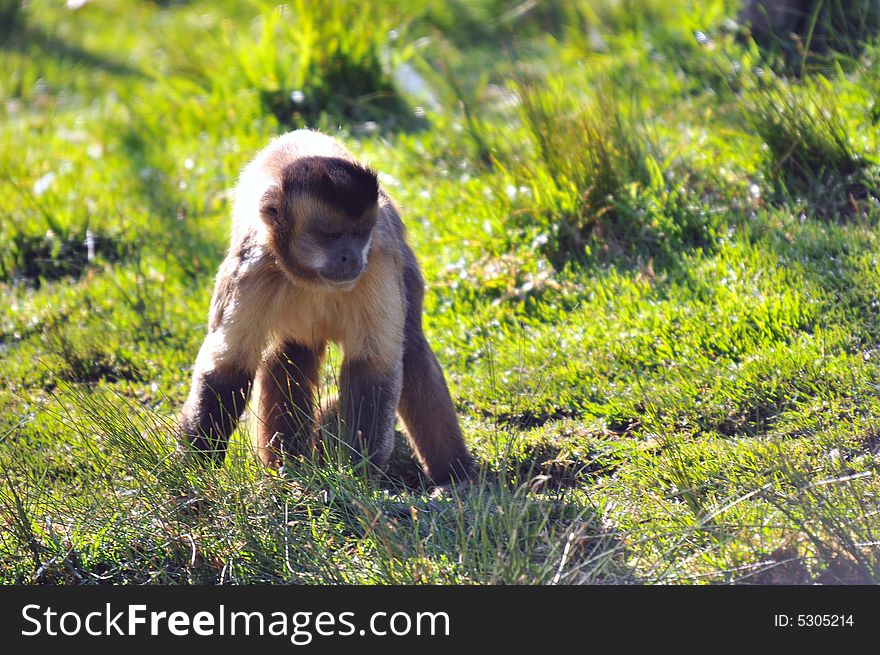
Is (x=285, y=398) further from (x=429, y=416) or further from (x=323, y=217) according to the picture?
(x=323, y=217)

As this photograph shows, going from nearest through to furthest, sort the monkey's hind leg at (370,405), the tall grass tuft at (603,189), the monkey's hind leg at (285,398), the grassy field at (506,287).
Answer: the grassy field at (506,287)
the monkey's hind leg at (370,405)
the monkey's hind leg at (285,398)
the tall grass tuft at (603,189)

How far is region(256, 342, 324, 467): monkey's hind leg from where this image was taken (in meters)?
4.78

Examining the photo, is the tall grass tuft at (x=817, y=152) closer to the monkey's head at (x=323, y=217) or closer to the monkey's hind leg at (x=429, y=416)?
the monkey's hind leg at (x=429, y=416)

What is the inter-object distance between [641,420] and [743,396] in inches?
18.5

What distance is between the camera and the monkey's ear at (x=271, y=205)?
4465 millimetres

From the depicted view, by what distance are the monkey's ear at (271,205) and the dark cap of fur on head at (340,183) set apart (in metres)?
0.10

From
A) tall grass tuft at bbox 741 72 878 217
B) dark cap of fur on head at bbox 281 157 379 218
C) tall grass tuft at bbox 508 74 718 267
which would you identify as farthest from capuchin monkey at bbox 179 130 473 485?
tall grass tuft at bbox 741 72 878 217

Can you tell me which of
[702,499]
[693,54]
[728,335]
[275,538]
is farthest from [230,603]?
[693,54]

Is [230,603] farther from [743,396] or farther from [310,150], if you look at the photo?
[743,396]

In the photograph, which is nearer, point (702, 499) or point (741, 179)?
point (702, 499)

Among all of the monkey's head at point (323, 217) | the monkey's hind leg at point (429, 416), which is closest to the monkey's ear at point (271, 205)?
the monkey's head at point (323, 217)

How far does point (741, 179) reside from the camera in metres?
6.36

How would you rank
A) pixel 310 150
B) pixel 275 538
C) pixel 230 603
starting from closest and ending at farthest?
pixel 230 603 → pixel 275 538 → pixel 310 150

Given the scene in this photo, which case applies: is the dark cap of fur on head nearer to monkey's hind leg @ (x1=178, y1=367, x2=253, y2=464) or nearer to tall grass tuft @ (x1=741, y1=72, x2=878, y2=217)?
monkey's hind leg @ (x1=178, y1=367, x2=253, y2=464)
